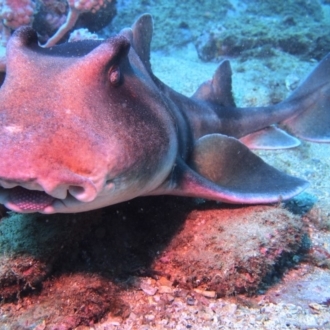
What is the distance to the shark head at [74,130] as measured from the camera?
1.70 metres

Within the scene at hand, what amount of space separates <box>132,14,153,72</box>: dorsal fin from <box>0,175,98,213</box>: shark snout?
2300 mm

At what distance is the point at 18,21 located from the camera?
6734 millimetres

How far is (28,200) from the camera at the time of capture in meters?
1.89

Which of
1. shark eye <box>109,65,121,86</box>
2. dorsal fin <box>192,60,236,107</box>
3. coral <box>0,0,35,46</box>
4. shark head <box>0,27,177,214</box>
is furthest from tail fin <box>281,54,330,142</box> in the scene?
coral <box>0,0,35,46</box>

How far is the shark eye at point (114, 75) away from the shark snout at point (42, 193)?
0.80 metres

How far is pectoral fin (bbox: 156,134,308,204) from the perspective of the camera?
122 inches

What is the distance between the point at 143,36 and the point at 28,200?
8.88 ft

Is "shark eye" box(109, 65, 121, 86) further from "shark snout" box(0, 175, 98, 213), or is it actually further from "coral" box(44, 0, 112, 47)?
"coral" box(44, 0, 112, 47)

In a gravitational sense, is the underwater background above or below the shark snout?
below

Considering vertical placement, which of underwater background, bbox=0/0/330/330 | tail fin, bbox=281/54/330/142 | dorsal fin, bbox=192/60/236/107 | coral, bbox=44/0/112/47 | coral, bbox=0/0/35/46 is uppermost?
coral, bbox=0/0/35/46

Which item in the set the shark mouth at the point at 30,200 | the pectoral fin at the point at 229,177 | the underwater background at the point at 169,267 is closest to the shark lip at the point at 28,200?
the shark mouth at the point at 30,200

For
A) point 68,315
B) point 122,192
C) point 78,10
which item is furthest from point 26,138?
point 78,10

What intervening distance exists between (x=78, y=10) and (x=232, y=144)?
5804 mm

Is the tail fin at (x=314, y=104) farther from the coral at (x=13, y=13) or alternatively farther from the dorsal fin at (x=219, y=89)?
the coral at (x=13, y=13)
